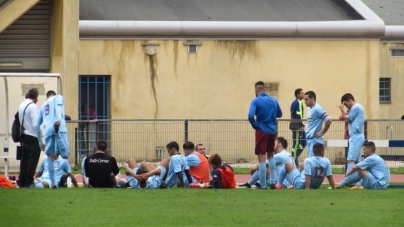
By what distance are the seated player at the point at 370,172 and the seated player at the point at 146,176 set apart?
126 inches

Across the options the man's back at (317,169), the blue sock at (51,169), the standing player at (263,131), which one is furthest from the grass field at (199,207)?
the man's back at (317,169)

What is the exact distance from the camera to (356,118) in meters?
20.8

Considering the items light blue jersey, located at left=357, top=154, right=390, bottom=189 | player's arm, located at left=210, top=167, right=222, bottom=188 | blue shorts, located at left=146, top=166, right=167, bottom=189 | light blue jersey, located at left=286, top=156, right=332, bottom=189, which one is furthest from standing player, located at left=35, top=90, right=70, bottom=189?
light blue jersey, located at left=357, top=154, right=390, bottom=189

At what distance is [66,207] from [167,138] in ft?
41.5

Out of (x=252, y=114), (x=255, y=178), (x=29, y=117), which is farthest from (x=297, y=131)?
(x=29, y=117)

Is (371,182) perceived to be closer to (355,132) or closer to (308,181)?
(308,181)

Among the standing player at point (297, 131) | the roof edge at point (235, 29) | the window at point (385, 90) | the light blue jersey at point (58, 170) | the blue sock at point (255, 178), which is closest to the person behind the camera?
the light blue jersey at point (58, 170)

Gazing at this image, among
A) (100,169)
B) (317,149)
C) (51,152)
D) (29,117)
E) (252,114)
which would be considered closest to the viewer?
(252,114)

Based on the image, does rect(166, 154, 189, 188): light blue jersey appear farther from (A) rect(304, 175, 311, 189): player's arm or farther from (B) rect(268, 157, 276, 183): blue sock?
(A) rect(304, 175, 311, 189): player's arm

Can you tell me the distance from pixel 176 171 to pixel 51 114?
91.7 inches

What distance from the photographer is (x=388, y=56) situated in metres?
37.9

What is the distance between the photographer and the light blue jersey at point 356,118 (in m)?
20.8

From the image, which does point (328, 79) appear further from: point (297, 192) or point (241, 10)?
point (297, 192)

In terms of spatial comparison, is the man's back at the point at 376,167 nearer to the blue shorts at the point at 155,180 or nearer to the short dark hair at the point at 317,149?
the short dark hair at the point at 317,149
